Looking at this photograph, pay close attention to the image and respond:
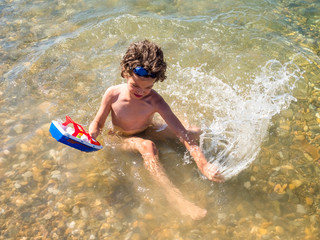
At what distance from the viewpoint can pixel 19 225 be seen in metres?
3.19

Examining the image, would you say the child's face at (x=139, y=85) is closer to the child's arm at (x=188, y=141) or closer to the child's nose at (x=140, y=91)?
the child's nose at (x=140, y=91)

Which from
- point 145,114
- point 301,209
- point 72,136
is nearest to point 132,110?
point 145,114

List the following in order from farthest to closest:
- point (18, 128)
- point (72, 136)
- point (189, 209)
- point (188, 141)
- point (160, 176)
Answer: point (18, 128)
point (188, 141)
point (160, 176)
point (189, 209)
point (72, 136)

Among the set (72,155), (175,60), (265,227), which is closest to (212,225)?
(265,227)

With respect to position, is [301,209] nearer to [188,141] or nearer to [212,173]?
[212,173]

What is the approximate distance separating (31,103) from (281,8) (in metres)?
5.34

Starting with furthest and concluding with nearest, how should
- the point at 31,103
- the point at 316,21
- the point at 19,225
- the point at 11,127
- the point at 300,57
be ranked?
the point at 316,21, the point at 300,57, the point at 31,103, the point at 11,127, the point at 19,225

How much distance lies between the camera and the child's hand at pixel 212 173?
354cm

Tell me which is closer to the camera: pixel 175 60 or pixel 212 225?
pixel 212 225

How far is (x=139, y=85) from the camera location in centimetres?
338

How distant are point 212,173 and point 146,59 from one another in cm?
141

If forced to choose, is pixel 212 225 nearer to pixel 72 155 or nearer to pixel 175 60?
pixel 72 155

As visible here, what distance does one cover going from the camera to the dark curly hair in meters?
3.21

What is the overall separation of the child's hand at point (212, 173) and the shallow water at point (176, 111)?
0.11m
